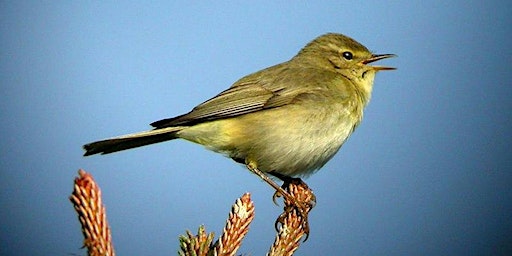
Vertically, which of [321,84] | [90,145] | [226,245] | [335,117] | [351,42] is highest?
[351,42]

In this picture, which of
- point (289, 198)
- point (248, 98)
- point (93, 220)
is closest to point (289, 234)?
point (289, 198)

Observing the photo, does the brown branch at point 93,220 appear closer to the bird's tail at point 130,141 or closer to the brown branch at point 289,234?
the brown branch at point 289,234

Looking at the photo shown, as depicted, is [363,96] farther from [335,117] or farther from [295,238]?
[295,238]

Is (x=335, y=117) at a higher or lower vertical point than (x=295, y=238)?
higher

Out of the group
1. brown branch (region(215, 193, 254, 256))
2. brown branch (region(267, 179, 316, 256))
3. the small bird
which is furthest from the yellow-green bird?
brown branch (region(215, 193, 254, 256))

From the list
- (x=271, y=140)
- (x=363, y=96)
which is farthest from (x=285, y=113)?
(x=363, y=96)

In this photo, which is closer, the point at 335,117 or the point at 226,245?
the point at 226,245

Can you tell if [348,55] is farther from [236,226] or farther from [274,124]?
[236,226]

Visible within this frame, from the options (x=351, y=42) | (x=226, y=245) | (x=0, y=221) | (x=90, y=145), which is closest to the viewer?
(x=226, y=245)
